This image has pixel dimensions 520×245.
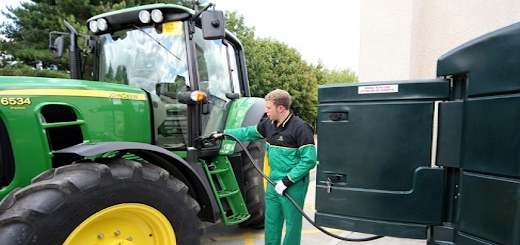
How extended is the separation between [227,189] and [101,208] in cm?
159

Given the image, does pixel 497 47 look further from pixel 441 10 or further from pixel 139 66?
pixel 441 10

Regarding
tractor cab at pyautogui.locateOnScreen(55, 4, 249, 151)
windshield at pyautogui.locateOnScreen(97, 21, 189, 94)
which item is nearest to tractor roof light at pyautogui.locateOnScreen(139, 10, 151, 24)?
tractor cab at pyautogui.locateOnScreen(55, 4, 249, 151)

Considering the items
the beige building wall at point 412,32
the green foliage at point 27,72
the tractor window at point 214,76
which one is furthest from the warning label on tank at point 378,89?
the green foliage at point 27,72

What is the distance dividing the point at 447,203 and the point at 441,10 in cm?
371

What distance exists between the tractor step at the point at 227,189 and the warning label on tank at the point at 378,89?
200 centimetres

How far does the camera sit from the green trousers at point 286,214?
2.91m

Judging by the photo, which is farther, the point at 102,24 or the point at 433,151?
the point at 102,24

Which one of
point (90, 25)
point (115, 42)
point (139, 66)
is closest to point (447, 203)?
point (139, 66)

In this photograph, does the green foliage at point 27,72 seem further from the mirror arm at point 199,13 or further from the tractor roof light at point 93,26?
the mirror arm at point 199,13

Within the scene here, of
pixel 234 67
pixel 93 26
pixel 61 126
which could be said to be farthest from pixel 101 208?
pixel 234 67

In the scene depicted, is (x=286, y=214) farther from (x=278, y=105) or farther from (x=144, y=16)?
(x=144, y=16)

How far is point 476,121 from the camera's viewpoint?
151 cm

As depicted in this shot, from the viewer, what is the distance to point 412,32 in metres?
4.56

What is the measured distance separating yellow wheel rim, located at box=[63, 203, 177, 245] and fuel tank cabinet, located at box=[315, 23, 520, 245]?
1.17 metres
